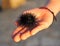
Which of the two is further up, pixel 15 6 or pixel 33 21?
pixel 33 21

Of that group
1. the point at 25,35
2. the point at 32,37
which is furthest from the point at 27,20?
the point at 32,37

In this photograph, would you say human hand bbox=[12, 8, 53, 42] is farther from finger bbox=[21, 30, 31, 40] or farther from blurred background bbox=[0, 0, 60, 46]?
blurred background bbox=[0, 0, 60, 46]

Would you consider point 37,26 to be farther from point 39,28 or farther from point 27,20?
point 27,20

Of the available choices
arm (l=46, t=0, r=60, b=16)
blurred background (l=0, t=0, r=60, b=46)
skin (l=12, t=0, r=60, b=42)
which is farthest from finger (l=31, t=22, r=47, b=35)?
blurred background (l=0, t=0, r=60, b=46)

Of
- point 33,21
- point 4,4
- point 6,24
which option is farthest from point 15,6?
point 33,21

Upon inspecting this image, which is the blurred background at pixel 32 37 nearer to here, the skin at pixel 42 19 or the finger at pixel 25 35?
the skin at pixel 42 19

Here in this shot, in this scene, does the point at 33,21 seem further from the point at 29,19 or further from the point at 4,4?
the point at 4,4
